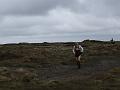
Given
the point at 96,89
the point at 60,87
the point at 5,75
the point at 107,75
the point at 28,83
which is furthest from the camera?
the point at 5,75

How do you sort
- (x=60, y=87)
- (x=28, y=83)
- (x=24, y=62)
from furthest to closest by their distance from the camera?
1. (x=24, y=62)
2. (x=28, y=83)
3. (x=60, y=87)

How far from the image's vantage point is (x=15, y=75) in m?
30.4

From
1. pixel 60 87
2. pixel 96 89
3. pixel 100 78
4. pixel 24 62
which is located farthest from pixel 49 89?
pixel 24 62

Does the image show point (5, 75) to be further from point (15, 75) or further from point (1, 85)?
point (1, 85)

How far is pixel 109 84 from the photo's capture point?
24188 mm

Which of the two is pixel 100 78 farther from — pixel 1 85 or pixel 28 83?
pixel 1 85

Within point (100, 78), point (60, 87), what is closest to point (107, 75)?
point (100, 78)

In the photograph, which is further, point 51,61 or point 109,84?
point 51,61

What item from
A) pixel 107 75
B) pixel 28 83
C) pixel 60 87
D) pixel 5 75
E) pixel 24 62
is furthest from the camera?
pixel 24 62

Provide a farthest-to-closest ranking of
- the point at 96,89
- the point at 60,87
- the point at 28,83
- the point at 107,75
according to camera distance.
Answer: the point at 107,75 → the point at 28,83 → the point at 60,87 → the point at 96,89

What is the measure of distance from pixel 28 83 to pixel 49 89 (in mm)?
3228

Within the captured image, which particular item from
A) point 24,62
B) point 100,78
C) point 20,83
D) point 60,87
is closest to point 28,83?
point 20,83

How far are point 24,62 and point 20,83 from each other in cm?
1892

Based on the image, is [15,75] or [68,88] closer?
[68,88]
